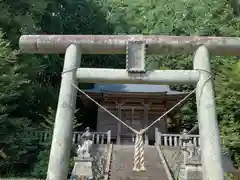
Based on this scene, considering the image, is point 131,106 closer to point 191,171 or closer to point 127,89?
point 127,89

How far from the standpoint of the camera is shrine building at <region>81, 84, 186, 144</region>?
16.0 meters

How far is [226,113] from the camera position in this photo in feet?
43.8

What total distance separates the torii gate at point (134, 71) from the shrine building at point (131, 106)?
1050cm

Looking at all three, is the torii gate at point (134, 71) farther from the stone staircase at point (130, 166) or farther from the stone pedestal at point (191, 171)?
the stone staircase at point (130, 166)

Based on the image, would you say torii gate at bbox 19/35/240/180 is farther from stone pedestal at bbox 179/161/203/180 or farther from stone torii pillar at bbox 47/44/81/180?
stone pedestal at bbox 179/161/203/180

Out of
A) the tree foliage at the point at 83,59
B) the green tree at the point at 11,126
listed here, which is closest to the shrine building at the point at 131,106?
the tree foliage at the point at 83,59

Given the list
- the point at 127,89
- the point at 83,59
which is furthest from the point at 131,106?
the point at 83,59

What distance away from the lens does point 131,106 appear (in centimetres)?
1691

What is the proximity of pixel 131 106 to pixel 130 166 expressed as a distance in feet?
22.3

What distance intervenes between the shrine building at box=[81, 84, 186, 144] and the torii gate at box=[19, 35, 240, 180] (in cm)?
1050

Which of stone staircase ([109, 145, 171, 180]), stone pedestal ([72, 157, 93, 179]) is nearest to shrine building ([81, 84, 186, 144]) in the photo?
stone staircase ([109, 145, 171, 180])

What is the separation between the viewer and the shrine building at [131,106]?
15992mm

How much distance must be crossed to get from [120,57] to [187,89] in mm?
5606

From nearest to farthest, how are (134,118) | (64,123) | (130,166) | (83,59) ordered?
(64,123) < (130,166) < (134,118) < (83,59)
